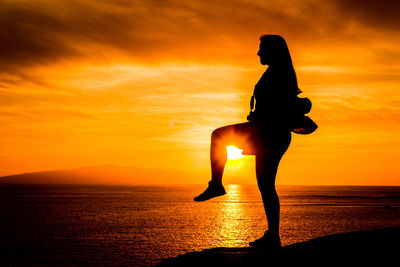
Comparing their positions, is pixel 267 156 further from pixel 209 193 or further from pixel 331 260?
pixel 331 260

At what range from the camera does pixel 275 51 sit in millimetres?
6727

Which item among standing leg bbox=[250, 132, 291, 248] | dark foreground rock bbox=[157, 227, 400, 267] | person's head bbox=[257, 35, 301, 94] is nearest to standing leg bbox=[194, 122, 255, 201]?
standing leg bbox=[250, 132, 291, 248]

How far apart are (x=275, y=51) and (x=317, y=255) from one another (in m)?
3.33

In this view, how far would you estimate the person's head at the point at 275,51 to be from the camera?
671 centimetres

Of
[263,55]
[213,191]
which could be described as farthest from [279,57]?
[213,191]

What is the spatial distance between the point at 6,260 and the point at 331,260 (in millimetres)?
32842

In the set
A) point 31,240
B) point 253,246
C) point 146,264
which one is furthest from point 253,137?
point 31,240

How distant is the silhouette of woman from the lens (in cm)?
649

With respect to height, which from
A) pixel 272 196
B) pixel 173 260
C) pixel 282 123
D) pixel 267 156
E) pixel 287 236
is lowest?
pixel 287 236

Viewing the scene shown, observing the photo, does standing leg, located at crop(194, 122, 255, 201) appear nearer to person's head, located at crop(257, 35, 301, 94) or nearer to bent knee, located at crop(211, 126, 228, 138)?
bent knee, located at crop(211, 126, 228, 138)

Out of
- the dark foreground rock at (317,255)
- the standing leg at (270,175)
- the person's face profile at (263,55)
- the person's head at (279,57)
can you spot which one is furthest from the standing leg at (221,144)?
the dark foreground rock at (317,255)

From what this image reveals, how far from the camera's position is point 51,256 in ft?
113

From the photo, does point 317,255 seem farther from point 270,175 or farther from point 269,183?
point 270,175

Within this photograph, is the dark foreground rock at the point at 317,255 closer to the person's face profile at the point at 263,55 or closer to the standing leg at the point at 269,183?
the standing leg at the point at 269,183
